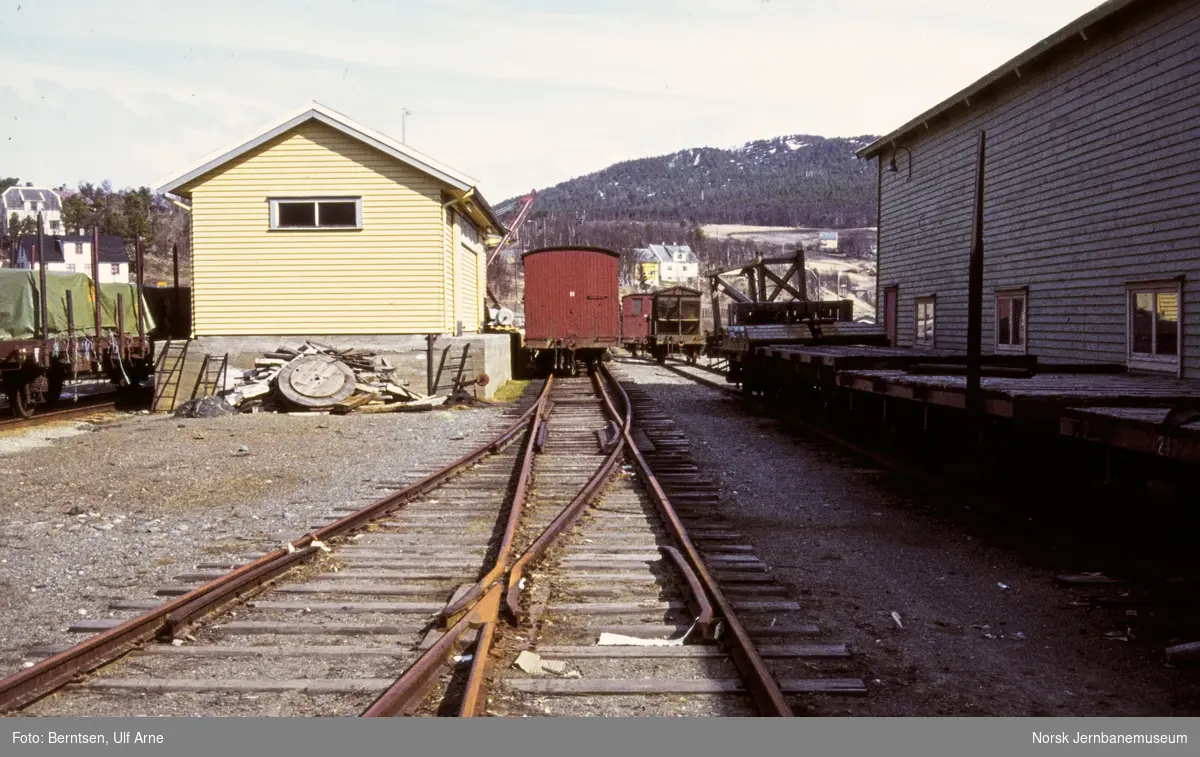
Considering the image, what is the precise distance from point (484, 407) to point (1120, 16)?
1156 cm

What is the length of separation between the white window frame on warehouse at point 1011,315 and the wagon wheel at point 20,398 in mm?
16062

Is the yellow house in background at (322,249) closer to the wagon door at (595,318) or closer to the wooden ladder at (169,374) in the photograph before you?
the wooden ladder at (169,374)

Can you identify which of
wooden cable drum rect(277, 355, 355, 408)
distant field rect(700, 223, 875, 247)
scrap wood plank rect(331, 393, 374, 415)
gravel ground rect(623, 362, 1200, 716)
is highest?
distant field rect(700, 223, 875, 247)

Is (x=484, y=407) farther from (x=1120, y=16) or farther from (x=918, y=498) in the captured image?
(x=1120, y=16)

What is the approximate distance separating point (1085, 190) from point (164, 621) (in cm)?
1282

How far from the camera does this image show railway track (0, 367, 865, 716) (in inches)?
161

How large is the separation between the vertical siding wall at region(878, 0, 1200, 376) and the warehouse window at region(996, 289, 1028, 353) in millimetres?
215

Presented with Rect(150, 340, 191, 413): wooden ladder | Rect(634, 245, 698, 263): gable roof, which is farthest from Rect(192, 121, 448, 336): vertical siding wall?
Rect(634, 245, 698, 263): gable roof

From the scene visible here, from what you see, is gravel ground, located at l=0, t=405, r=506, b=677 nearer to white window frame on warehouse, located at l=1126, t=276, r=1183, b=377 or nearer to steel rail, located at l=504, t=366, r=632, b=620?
steel rail, located at l=504, t=366, r=632, b=620

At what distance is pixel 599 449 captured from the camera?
1211cm

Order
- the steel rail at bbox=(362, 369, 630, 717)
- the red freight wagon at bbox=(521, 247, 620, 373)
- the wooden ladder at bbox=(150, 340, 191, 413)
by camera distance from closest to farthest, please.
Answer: the steel rail at bbox=(362, 369, 630, 717), the wooden ladder at bbox=(150, 340, 191, 413), the red freight wagon at bbox=(521, 247, 620, 373)

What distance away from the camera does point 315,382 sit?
1714 cm

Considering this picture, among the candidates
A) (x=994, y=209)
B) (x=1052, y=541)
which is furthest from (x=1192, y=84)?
(x=1052, y=541)

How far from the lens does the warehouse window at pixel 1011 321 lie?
1541 centimetres
